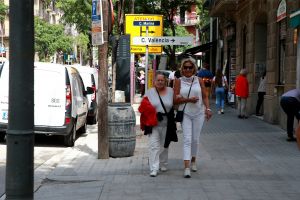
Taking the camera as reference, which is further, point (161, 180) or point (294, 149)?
point (294, 149)

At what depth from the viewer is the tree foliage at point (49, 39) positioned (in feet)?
177

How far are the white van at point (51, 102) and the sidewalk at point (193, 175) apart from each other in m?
0.63

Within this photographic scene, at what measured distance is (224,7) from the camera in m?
23.8

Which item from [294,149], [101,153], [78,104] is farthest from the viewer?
[78,104]

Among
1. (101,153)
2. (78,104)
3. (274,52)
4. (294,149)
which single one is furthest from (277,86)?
(101,153)

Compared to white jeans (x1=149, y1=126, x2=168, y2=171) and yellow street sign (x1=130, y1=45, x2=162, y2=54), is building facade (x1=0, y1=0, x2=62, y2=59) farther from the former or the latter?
white jeans (x1=149, y1=126, x2=168, y2=171)

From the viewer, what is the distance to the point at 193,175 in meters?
8.52

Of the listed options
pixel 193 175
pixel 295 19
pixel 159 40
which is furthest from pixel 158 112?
pixel 295 19

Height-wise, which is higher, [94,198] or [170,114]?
[170,114]

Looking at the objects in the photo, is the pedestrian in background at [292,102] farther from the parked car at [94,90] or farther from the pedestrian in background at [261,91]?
the parked car at [94,90]

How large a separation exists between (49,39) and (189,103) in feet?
155

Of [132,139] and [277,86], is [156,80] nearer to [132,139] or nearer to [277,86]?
[132,139]

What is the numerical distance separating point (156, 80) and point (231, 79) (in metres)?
16.9

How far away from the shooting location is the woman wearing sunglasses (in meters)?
8.38
